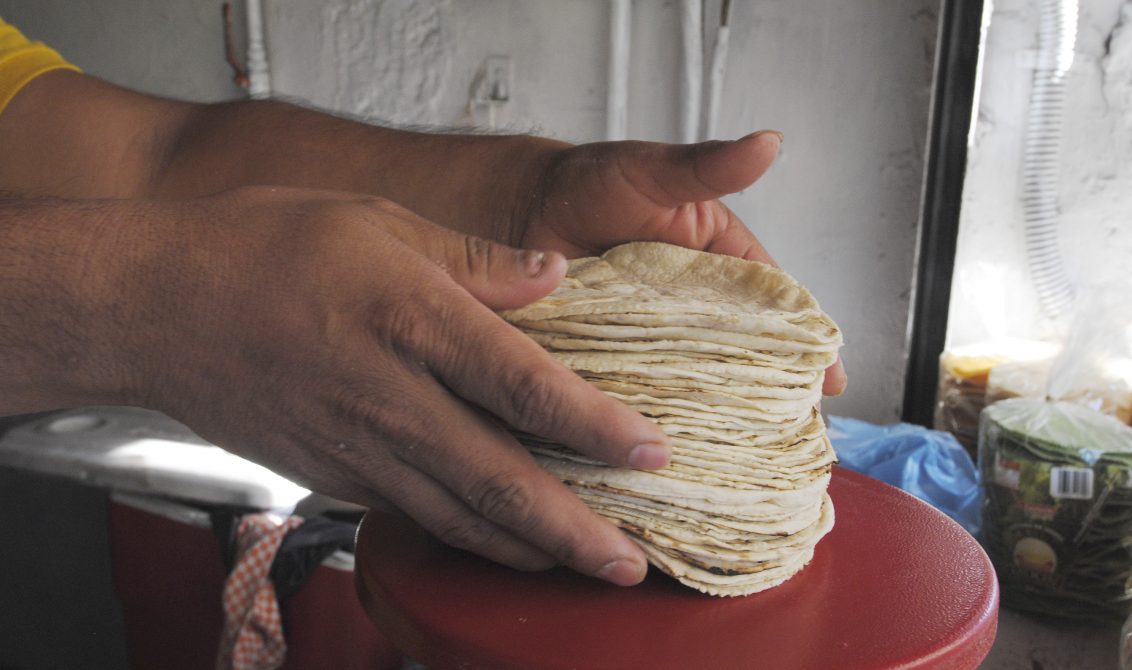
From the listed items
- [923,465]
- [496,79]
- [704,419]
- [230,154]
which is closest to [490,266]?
[704,419]

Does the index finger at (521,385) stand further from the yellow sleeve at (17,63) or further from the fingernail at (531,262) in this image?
the yellow sleeve at (17,63)

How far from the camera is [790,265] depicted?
2.58 m

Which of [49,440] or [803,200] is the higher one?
[803,200]

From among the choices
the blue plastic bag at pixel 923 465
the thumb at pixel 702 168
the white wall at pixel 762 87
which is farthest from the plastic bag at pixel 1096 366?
the thumb at pixel 702 168

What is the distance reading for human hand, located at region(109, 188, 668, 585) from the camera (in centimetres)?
73

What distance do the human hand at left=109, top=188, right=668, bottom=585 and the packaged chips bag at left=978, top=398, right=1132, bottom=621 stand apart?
1433 millimetres

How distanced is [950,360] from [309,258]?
6.89ft

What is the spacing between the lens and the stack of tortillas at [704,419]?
83 cm

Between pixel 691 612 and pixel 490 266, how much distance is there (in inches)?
15.0

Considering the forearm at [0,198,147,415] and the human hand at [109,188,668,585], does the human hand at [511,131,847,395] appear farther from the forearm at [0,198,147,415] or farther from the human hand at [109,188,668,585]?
the forearm at [0,198,147,415]

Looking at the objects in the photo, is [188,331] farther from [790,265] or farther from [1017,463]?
[790,265]

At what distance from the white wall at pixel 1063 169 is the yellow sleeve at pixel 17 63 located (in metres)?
2.22

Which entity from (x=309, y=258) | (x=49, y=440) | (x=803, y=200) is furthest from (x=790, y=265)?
(x=49, y=440)

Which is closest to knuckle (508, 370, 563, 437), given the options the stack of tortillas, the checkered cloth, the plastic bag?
the stack of tortillas
